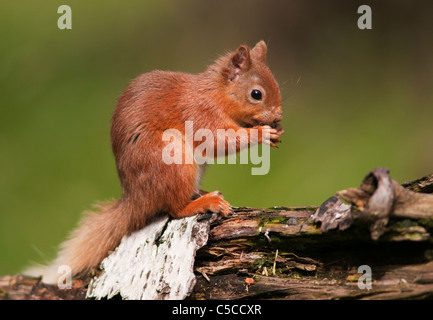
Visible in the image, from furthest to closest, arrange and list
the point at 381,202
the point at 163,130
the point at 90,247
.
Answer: the point at 90,247, the point at 163,130, the point at 381,202

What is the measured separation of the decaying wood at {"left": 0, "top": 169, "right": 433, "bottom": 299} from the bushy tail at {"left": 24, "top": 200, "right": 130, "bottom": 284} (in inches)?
6.8

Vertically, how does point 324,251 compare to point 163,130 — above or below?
below

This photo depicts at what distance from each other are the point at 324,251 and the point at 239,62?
1.08m

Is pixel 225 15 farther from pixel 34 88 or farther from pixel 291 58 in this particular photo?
pixel 34 88

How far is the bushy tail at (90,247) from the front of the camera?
233 cm

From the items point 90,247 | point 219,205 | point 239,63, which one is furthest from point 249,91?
point 90,247

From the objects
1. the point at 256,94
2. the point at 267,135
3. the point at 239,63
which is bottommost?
the point at 267,135

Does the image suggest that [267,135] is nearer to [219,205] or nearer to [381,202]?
[219,205]

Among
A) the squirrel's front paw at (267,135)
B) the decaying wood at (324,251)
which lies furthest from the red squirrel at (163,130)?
the decaying wood at (324,251)

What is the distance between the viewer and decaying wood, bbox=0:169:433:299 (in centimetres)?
157

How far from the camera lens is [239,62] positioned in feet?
8.14

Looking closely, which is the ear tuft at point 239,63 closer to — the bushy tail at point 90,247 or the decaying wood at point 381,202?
the bushy tail at point 90,247

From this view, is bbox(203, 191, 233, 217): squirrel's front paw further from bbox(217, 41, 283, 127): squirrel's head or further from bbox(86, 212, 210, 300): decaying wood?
bbox(217, 41, 283, 127): squirrel's head

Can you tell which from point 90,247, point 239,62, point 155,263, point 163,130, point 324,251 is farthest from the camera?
point 239,62
